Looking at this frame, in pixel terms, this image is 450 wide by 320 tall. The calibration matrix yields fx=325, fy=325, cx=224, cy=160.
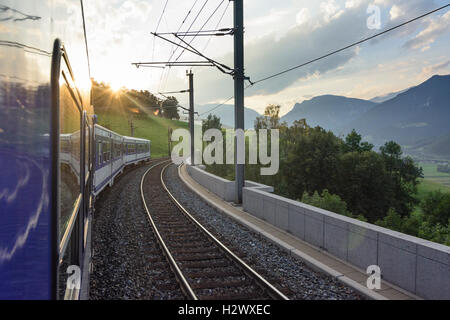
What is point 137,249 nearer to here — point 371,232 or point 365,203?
point 371,232

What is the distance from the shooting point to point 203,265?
7.09m

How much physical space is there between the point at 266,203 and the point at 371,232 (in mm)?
4871

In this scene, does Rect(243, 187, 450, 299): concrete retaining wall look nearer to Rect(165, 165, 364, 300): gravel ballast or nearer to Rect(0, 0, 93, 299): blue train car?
Rect(165, 165, 364, 300): gravel ballast

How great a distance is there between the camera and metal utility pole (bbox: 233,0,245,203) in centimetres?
1380

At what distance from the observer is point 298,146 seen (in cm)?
4859

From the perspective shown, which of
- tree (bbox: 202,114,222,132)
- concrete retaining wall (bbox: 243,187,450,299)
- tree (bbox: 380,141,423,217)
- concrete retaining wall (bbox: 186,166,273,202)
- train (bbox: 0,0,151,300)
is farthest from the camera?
tree (bbox: 380,141,423,217)

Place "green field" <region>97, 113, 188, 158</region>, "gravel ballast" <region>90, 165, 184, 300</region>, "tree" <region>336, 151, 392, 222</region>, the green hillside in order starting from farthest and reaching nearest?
the green hillside → "green field" <region>97, 113, 188, 158</region> → "tree" <region>336, 151, 392, 222</region> → "gravel ballast" <region>90, 165, 184, 300</region>

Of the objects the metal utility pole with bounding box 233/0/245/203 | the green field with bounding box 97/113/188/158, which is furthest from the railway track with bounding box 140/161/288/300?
the green field with bounding box 97/113/188/158

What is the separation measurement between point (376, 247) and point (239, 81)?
9.58 m

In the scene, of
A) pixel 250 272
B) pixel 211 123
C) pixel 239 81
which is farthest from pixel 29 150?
pixel 211 123

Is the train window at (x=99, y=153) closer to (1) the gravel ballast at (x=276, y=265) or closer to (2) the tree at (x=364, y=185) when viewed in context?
(1) the gravel ballast at (x=276, y=265)

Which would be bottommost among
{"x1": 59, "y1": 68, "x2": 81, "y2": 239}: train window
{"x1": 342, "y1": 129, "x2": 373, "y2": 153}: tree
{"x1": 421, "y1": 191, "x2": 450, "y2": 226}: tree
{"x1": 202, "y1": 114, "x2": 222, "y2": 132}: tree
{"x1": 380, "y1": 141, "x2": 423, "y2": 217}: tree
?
{"x1": 421, "y1": 191, "x2": 450, "y2": 226}: tree

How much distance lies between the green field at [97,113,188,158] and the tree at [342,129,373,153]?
41542 millimetres
